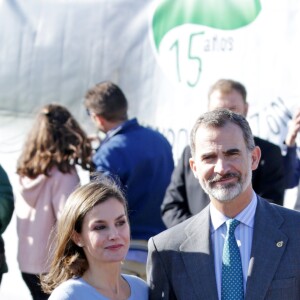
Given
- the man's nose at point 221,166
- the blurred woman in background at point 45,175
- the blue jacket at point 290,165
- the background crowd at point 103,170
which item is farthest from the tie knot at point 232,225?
the blurred woman in background at point 45,175

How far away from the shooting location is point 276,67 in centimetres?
479

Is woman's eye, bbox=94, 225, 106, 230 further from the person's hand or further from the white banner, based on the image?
the white banner

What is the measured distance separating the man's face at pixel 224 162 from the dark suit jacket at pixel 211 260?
0.49 ft

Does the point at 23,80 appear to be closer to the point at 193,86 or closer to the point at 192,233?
the point at 193,86

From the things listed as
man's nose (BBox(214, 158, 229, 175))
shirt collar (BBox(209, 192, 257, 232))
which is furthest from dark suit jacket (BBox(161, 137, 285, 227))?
A: man's nose (BBox(214, 158, 229, 175))

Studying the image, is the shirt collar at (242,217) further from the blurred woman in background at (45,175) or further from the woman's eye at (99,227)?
the blurred woman in background at (45,175)

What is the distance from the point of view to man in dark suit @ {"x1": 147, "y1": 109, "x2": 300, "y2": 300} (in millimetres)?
2797

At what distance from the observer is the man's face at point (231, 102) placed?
440 cm

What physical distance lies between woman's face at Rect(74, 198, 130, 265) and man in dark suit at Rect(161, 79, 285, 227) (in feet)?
3.83

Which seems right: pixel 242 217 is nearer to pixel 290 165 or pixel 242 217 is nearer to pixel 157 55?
pixel 290 165

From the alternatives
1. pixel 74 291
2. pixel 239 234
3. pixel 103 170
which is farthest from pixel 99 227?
pixel 103 170

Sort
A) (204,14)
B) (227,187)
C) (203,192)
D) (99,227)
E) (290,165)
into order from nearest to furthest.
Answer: (227,187), (99,227), (203,192), (290,165), (204,14)

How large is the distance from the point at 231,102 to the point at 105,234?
5.22 ft

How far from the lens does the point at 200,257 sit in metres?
2.90
